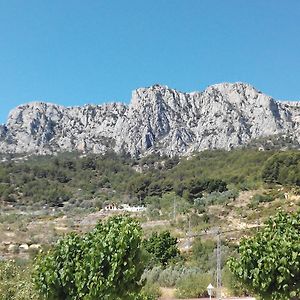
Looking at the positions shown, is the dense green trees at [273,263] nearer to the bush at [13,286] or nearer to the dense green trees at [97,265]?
the dense green trees at [97,265]

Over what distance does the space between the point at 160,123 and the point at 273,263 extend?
10436cm

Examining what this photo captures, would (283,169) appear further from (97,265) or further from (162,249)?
(97,265)

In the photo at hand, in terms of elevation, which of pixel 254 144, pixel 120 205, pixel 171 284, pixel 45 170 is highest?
pixel 254 144

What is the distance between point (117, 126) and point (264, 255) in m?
106

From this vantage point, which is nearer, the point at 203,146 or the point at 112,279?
the point at 112,279

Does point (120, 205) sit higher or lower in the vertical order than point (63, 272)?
higher

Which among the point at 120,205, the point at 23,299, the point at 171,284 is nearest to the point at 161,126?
the point at 120,205

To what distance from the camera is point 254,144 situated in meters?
99.7

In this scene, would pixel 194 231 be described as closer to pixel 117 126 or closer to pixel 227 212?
pixel 227 212

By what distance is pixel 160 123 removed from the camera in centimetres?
11350

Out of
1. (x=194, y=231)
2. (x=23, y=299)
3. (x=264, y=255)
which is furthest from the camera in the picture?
(x=194, y=231)

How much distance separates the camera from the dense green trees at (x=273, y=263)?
9.44m

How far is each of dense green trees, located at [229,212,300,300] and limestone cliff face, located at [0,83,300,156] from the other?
93.3 meters

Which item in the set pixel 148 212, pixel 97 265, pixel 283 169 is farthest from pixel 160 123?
pixel 97 265
